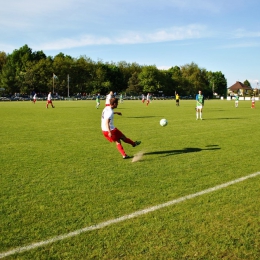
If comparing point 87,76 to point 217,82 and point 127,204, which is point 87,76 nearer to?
point 217,82

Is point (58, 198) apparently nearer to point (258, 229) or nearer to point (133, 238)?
point (133, 238)

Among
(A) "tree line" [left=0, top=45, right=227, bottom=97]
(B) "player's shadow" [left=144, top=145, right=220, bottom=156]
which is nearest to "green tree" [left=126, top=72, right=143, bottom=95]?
(A) "tree line" [left=0, top=45, right=227, bottom=97]

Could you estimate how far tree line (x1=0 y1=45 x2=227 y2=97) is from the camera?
8448 centimetres

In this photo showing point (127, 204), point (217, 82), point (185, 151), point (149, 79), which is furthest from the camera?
point (217, 82)

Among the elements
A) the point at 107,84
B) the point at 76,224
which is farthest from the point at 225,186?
the point at 107,84

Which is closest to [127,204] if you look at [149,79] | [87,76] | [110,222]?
[110,222]

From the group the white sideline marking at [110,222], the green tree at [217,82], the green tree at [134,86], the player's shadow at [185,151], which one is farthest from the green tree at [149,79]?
the white sideline marking at [110,222]

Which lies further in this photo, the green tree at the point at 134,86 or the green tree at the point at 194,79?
the green tree at the point at 194,79

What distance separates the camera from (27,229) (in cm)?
Answer: 411

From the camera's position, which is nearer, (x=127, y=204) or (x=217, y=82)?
(x=127, y=204)

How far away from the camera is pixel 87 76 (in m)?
Answer: 102

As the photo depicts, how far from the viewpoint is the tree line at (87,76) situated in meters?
84.5

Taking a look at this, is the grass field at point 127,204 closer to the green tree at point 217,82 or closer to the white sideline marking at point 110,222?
the white sideline marking at point 110,222

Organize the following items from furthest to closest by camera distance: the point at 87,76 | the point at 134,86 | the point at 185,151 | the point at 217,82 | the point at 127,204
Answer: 1. the point at 217,82
2. the point at 134,86
3. the point at 87,76
4. the point at 185,151
5. the point at 127,204
